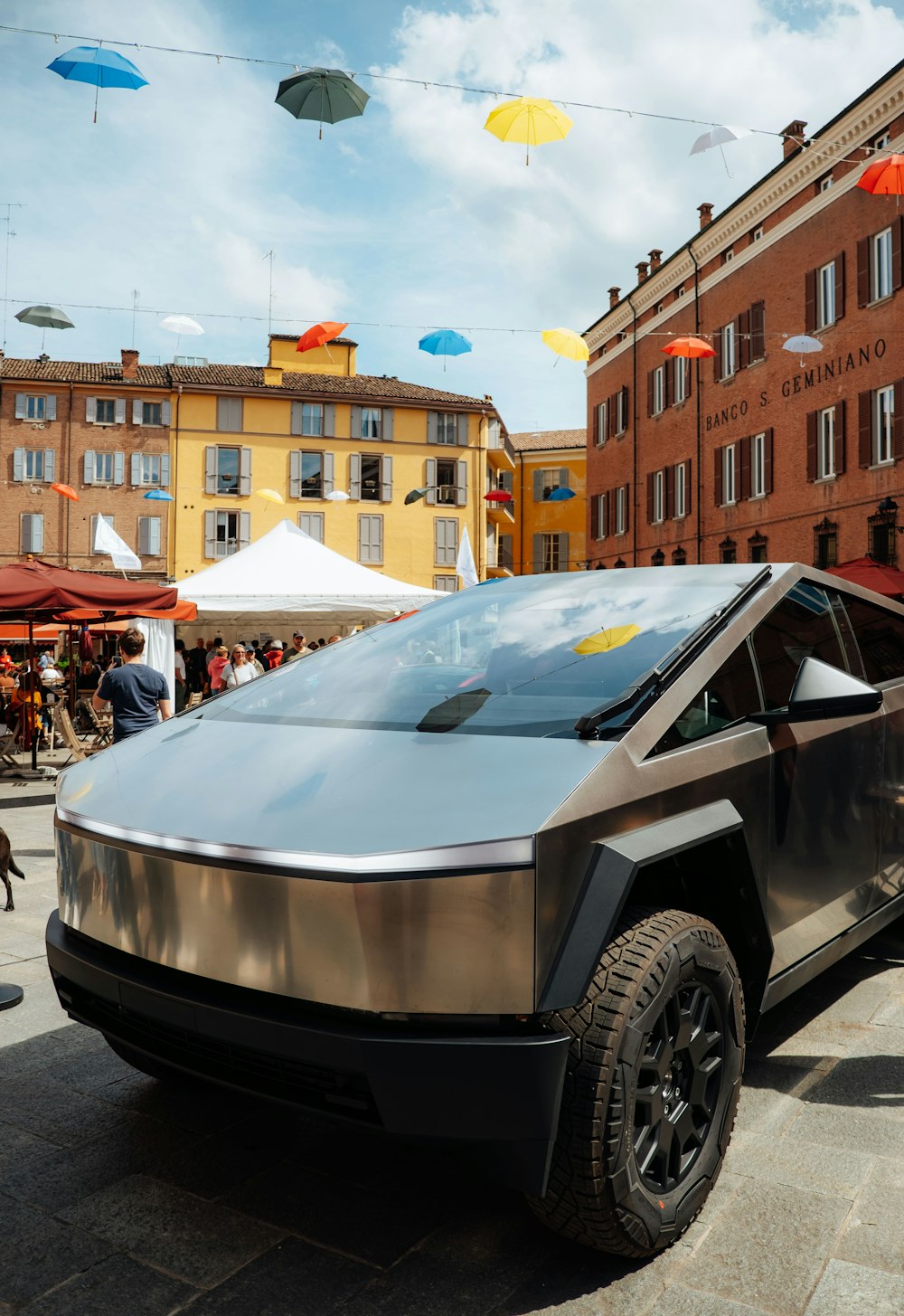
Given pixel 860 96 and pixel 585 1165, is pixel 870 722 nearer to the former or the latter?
pixel 585 1165

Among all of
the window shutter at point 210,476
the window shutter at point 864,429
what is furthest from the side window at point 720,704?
Result: the window shutter at point 210,476

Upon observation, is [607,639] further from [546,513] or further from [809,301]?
[546,513]

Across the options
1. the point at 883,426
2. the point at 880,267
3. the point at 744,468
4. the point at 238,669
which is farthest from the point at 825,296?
the point at 238,669

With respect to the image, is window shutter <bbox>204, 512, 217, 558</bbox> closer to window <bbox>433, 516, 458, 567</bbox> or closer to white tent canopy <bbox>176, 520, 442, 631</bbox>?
window <bbox>433, 516, 458, 567</bbox>

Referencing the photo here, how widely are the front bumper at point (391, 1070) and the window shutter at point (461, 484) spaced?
1815 inches

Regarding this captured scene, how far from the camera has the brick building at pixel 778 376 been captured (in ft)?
75.8

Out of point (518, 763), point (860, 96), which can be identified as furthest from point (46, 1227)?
point (860, 96)

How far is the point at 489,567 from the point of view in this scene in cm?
4900

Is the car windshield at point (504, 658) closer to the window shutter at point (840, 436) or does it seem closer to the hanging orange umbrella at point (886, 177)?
the hanging orange umbrella at point (886, 177)

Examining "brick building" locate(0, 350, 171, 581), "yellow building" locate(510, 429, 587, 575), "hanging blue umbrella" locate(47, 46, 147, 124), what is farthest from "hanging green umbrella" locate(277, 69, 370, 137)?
"yellow building" locate(510, 429, 587, 575)

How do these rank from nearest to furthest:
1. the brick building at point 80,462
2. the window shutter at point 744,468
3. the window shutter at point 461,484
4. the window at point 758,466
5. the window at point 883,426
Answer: the window at point 883,426, the window at point 758,466, the window shutter at point 744,468, the brick building at point 80,462, the window shutter at point 461,484

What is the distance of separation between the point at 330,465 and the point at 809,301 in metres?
25.5

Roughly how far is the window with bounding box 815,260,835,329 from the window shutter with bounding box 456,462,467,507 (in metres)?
23.7

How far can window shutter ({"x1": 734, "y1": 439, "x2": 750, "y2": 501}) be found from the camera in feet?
93.5
